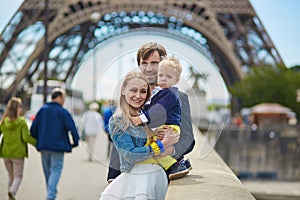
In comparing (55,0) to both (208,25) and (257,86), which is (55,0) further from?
(257,86)

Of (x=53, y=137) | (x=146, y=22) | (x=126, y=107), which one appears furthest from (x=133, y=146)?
(x=146, y=22)

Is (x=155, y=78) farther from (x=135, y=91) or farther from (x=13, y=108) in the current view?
(x=13, y=108)

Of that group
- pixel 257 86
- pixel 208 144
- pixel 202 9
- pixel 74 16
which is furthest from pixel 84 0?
pixel 208 144

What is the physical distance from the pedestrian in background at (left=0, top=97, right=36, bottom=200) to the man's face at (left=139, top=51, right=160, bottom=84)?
322 cm

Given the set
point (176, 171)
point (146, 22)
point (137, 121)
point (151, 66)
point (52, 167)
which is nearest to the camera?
point (137, 121)

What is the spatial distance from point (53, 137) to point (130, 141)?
301cm

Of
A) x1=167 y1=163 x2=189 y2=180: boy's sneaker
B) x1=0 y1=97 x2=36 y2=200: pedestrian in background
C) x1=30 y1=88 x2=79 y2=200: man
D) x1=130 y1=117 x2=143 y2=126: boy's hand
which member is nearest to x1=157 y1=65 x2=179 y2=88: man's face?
x1=130 y1=117 x2=143 y2=126: boy's hand

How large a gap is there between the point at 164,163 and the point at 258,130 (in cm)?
2330

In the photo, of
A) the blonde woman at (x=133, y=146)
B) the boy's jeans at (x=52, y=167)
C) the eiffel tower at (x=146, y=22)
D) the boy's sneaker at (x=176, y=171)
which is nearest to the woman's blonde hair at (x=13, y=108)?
the boy's jeans at (x=52, y=167)

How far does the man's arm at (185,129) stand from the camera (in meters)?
2.85

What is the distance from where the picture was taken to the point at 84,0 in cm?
3244

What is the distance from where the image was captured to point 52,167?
5.77 metres

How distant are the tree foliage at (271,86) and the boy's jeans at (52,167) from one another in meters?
28.8

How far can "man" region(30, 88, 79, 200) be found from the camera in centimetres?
565
